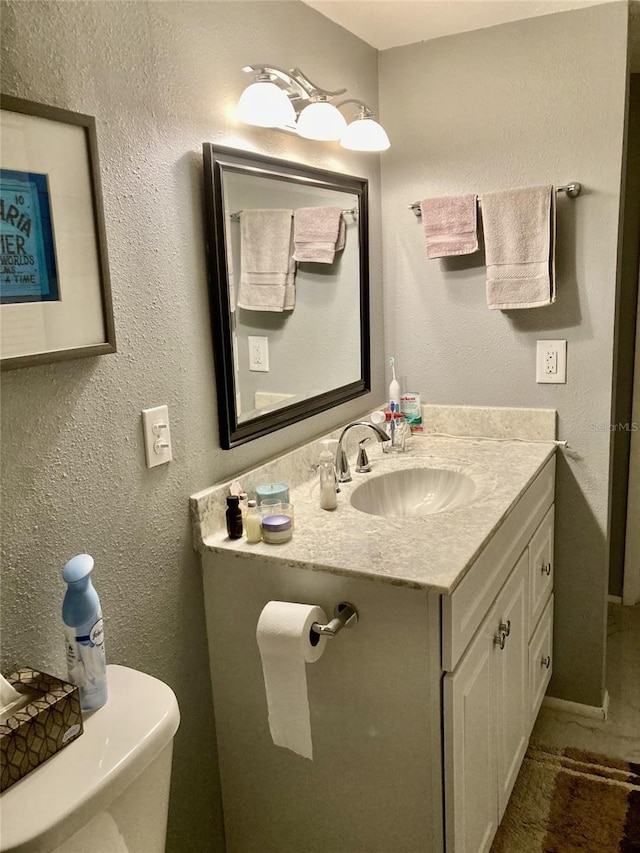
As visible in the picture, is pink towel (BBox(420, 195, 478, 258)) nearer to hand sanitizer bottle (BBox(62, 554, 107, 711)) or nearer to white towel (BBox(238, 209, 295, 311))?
white towel (BBox(238, 209, 295, 311))

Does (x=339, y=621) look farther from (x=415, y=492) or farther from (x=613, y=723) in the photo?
(x=613, y=723)

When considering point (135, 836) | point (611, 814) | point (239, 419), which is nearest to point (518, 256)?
point (239, 419)

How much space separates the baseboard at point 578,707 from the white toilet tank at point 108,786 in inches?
62.4

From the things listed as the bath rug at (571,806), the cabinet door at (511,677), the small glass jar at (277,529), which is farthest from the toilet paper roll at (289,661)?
the bath rug at (571,806)

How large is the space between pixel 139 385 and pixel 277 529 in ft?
1.32

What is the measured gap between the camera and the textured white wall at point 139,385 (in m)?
1.09

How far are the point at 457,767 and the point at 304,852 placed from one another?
1.45 feet

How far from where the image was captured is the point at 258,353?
5.47ft

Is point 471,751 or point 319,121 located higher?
point 319,121

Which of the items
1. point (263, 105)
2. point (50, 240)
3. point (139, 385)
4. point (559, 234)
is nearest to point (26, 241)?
point (50, 240)

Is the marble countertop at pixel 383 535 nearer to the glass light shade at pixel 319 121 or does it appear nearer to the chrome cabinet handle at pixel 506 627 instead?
the chrome cabinet handle at pixel 506 627

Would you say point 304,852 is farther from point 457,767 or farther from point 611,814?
point 611,814

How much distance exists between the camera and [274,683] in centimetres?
131

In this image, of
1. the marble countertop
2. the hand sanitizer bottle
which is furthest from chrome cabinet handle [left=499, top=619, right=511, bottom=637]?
the hand sanitizer bottle
